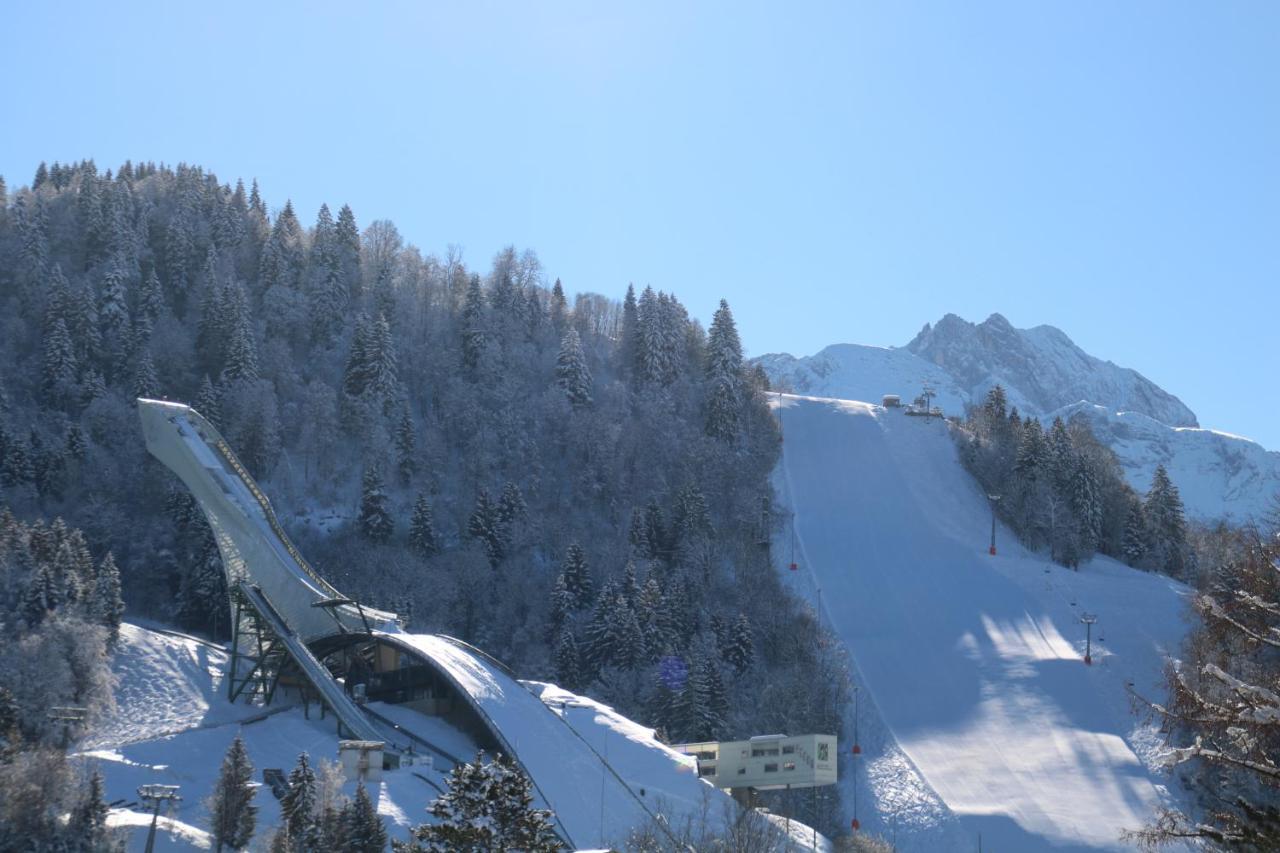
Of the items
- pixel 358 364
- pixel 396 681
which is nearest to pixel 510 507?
pixel 358 364

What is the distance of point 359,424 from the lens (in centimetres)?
7356

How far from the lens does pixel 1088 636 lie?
59531 mm

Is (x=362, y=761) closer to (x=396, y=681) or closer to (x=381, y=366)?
(x=396, y=681)

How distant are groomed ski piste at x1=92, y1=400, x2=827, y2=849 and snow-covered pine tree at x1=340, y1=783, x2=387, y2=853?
5.15m

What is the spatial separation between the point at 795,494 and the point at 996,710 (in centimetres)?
2344

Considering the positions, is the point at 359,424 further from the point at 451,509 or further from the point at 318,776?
the point at 318,776

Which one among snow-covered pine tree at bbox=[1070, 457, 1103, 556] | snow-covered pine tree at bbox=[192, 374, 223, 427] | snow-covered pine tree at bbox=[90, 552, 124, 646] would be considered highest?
snow-covered pine tree at bbox=[192, 374, 223, 427]

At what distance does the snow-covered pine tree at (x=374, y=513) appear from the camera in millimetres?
66812

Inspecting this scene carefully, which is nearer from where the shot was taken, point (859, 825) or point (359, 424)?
point (859, 825)

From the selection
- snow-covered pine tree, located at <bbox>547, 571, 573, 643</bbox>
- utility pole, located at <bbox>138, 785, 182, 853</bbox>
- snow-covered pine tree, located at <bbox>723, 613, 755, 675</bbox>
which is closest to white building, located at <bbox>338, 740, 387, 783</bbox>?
utility pole, located at <bbox>138, 785, 182, 853</bbox>

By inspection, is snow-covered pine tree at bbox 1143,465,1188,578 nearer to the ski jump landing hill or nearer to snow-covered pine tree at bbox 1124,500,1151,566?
snow-covered pine tree at bbox 1124,500,1151,566

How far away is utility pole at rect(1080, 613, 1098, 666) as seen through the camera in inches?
2325

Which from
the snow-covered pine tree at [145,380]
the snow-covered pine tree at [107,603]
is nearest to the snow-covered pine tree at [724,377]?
the snow-covered pine tree at [145,380]

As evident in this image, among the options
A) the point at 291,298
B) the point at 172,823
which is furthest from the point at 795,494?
the point at 172,823
